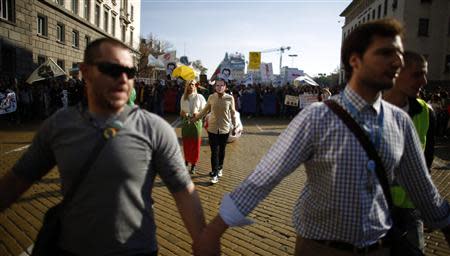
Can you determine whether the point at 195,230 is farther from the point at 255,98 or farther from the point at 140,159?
the point at 255,98

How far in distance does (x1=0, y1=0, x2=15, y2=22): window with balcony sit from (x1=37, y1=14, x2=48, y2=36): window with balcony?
10.6ft

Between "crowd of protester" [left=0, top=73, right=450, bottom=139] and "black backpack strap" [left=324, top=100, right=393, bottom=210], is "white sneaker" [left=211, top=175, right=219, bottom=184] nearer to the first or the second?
"black backpack strap" [left=324, top=100, right=393, bottom=210]

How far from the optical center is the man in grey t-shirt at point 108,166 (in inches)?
74.5

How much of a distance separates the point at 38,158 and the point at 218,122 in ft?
17.1

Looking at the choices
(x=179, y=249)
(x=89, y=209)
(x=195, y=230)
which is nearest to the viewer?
(x=89, y=209)

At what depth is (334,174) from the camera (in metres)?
1.89

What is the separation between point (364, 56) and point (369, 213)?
806mm

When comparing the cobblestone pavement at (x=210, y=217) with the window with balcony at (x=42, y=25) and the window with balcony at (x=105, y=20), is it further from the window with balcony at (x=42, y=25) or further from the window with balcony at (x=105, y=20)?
the window with balcony at (x=105, y=20)

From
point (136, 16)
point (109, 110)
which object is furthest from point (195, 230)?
point (136, 16)

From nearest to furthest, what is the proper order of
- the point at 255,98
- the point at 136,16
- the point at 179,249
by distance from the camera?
the point at 179,249
the point at 255,98
the point at 136,16

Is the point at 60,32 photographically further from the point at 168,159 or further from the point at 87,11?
the point at 168,159

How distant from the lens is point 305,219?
2.09m

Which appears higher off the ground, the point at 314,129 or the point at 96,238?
the point at 314,129

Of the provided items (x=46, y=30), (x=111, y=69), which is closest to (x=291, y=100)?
(x=46, y=30)
